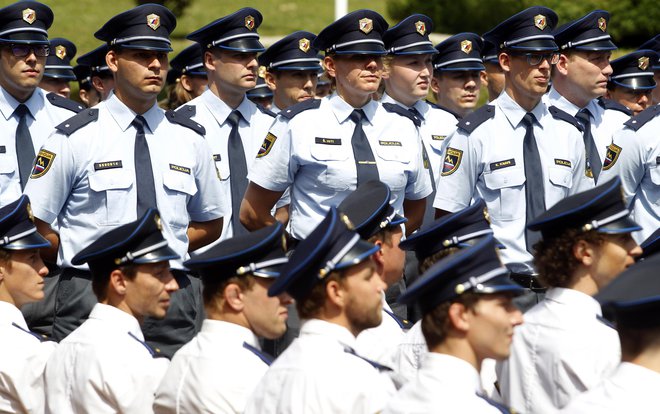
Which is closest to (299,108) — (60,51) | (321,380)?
(321,380)

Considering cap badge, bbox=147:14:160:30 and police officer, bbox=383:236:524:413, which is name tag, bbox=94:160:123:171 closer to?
cap badge, bbox=147:14:160:30

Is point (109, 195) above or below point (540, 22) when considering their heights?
below

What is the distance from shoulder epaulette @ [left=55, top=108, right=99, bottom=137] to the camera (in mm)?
7363

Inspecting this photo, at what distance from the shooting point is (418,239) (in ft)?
19.8

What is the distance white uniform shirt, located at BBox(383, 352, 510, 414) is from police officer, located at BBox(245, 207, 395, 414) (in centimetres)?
36

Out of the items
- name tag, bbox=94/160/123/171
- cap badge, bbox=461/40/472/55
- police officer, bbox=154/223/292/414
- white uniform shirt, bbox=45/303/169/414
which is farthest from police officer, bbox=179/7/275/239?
police officer, bbox=154/223/292/414

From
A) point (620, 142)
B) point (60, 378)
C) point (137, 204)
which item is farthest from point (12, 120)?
A: point (620, 142)

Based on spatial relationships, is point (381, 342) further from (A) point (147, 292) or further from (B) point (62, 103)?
(B) point (62, 103)

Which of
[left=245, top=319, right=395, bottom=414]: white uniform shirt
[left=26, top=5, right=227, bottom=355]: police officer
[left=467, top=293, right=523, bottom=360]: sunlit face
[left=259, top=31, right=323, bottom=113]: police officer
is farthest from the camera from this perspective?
[left=259, top=31, right=323, bottom=113]: police officer

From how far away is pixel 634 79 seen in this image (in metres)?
11.4

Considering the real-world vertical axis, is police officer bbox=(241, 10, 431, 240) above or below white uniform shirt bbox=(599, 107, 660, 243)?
above

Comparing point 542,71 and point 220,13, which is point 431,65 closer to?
point 542,71

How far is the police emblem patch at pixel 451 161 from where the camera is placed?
320 inches

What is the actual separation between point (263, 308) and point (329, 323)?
71 cm
